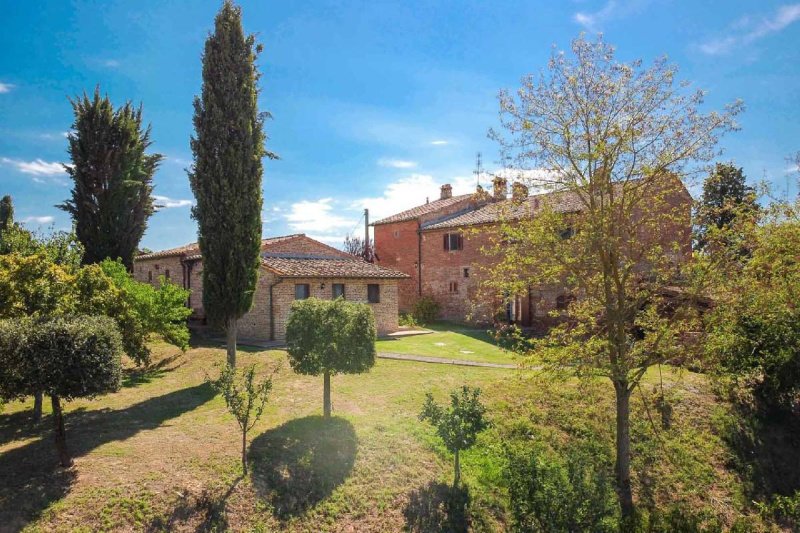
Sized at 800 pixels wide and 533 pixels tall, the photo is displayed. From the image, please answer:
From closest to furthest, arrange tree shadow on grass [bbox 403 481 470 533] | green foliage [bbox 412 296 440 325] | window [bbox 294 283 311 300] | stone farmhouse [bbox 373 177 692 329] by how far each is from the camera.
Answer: tree shadow on grass [bbox 403 481 470 533] → window [bbox 294 283 311 300] → stone farmhouse [bbox 373 177 692 329] → green foliage [bbox 412 296 440 325]

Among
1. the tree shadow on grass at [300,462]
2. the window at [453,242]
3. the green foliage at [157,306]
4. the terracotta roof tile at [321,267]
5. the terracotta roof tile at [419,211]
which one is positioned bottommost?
the tree shadow on grass at [300,462]

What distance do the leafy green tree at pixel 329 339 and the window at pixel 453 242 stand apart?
19103 mm

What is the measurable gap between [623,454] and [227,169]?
14.5m

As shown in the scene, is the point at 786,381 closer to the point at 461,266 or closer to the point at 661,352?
the point at 661,352

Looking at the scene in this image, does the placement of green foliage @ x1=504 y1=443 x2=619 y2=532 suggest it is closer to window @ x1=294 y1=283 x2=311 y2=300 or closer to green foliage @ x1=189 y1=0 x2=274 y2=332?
green foliage @ x1=189 y1=0 x2=274 y2=332

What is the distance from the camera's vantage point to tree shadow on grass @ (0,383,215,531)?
26.0 feet

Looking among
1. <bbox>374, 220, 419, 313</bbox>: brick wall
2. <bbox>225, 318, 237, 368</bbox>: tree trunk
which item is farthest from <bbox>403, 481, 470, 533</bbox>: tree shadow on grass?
<bbox>374, 220, 419, 313</bbox>: brick wall

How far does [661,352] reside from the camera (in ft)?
31.6

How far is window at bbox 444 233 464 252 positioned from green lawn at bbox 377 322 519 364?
6598 millimetres

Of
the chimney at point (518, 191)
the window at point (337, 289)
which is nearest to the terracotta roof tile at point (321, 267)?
the window at point (337, 289)

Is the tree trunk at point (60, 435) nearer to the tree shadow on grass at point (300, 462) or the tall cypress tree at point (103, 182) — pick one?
the tree shadow on grass at point (300, 462)

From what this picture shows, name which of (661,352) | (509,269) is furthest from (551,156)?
(661,352)

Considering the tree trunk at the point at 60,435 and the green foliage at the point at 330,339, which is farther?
the green foliage at the point at 330,339

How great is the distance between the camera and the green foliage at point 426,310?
30406 millimetres
